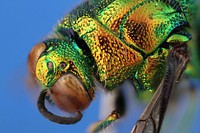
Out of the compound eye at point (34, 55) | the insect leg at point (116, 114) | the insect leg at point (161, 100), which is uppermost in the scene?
the compound eye at point (34, 55)

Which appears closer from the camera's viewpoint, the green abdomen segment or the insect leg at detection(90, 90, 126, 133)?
the green abdomen segment

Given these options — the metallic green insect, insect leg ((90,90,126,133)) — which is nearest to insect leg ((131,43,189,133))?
the metallic green insect

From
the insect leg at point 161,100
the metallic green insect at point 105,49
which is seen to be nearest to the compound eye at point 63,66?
the metallic green insect at point 105,49

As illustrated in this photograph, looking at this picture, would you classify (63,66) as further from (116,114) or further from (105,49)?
(116,114)

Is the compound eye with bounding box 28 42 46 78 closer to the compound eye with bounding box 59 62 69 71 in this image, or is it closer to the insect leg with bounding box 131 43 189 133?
the compound eye with bounding box 59 62 69 71

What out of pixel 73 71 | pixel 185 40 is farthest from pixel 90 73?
pixel 185 40

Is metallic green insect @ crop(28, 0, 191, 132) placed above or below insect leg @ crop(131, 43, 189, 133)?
above

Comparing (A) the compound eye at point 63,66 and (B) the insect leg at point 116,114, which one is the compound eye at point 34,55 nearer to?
(A) the compound eye at point 63,66

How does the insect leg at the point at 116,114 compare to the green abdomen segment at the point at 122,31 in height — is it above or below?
below

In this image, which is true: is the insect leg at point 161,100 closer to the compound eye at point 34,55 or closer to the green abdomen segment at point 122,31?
the green abdomen segment at point 122,31

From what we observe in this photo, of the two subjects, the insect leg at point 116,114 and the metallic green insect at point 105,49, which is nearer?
the metallic green insect at point 105,49
